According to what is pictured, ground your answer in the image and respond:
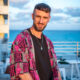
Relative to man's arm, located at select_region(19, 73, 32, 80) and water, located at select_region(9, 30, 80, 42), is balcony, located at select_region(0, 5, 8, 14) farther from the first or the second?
man's arm, located at select_region(19, 73, 32, 80)

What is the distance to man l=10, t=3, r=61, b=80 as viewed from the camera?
1115 millimetres

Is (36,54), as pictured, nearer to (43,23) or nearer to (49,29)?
(43,23)

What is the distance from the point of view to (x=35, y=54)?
3.84 ft

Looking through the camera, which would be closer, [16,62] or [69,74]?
[16,62]

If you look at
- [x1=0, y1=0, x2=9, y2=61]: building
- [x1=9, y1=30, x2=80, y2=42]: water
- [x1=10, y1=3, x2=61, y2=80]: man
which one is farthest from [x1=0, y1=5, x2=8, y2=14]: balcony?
[x1=10, y1=3, x2=61, y2=80]: man

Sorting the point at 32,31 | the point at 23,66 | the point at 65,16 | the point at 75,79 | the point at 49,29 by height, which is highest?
the point at 65,16

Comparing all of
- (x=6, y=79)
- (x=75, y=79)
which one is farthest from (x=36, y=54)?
(x=75, y=79)

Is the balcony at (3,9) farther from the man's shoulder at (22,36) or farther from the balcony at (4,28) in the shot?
the man's shoulder at (22,36)

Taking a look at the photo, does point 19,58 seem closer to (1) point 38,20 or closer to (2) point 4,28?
(1) point 38,20

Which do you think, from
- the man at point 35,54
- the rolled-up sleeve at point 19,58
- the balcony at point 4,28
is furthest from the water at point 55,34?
the rolled-up sleeve at point 19,58

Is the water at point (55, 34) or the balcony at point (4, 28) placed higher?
the balcony at point (4, 28)

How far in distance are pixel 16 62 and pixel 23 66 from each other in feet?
0.15

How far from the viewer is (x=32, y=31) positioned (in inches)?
48.1

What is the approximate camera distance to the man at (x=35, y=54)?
43.9 inches
